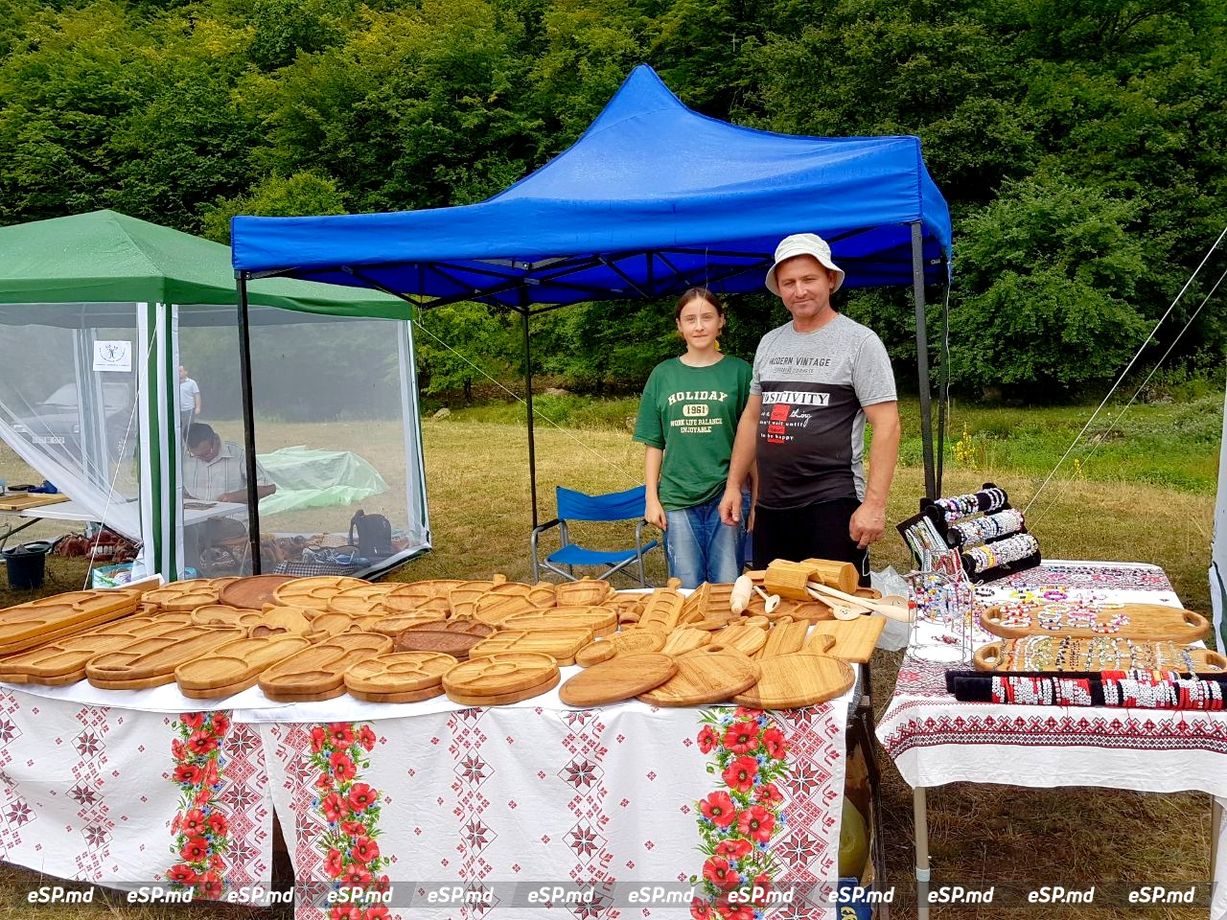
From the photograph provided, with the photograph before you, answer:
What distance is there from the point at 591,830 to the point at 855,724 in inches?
27.3

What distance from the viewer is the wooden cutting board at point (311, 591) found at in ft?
8.33

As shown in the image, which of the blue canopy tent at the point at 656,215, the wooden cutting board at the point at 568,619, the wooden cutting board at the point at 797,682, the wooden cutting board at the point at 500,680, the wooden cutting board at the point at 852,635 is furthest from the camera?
the blue canopy tent at the point at 656,215

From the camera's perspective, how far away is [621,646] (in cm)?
203

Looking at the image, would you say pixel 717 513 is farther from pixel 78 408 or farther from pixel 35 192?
pixel 35 192

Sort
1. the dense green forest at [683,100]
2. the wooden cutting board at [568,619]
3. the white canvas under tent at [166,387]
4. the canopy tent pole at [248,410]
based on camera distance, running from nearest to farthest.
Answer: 1. the wooden cutting board at [568,619]
2. the canopy tent pole at [248,410]
3. the white canvas under tent at [166,387]
4. the dense green forest at [683,100]

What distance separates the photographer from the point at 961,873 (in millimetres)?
2232

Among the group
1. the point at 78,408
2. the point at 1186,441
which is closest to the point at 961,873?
the point at 78,408

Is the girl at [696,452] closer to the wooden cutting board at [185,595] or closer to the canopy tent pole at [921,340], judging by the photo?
the canopy tent pole at [921,340]

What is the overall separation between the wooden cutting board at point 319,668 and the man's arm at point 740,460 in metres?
1.13

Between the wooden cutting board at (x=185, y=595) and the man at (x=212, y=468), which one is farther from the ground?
the man at (x=212, y=468)

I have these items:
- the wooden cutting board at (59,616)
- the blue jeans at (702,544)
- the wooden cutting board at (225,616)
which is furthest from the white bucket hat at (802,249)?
the wooden cutting board at (59,616)

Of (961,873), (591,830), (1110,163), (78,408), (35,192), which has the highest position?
(35,192)

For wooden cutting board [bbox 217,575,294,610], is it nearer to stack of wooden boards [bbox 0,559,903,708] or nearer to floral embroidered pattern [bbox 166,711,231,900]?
stack of wooden boards [bbox 0,559,903,708]

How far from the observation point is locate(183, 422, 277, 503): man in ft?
14.8
